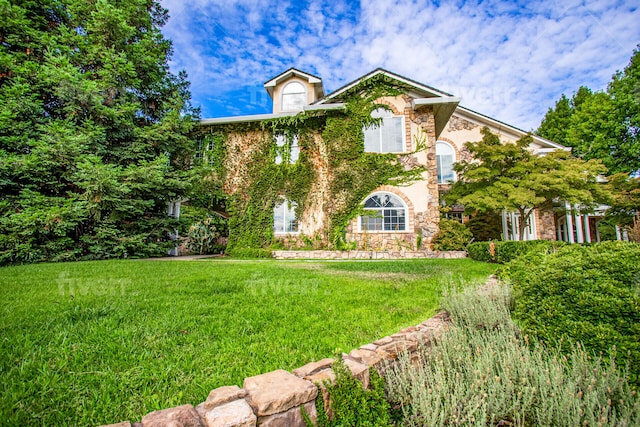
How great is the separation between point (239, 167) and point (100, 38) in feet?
23.7

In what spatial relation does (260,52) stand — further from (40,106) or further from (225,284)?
(225,284)

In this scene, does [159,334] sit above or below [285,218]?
below

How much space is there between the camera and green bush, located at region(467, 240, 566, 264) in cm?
691

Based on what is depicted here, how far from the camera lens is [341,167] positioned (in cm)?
1235

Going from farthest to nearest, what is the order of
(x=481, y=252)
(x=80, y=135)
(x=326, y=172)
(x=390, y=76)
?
(x=326, y=172)
(x=390, y=76)
(x=80, y=135)
(x=481, y=252)

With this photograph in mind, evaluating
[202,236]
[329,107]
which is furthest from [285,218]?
[329,107]

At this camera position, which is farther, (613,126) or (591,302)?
(613,126)

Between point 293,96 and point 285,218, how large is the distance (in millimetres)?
7011

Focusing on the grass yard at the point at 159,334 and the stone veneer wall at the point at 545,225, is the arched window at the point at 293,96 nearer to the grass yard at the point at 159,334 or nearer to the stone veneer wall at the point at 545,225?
the grass yard at the point at 159,334

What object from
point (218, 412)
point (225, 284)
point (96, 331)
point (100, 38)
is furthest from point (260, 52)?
point (218, 412)

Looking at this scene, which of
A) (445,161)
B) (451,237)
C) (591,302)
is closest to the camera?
(591,302)

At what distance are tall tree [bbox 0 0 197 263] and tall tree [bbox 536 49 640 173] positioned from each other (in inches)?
1068

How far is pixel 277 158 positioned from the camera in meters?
13.4

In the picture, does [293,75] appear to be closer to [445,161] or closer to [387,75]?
[387,75]
